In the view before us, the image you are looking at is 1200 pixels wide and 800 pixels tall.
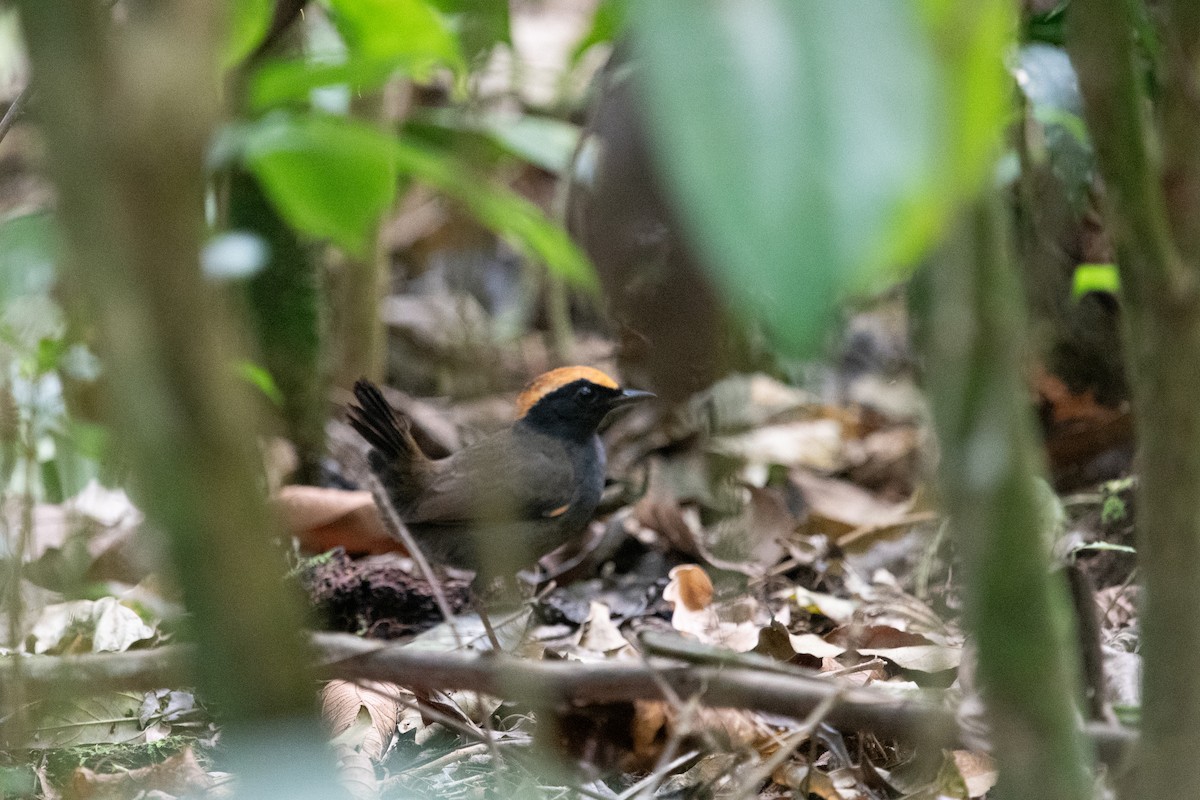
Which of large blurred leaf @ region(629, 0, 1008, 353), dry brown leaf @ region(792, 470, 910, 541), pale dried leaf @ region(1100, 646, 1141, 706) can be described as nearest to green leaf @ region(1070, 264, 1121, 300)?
dry brown leaf @ region(792, 470, 910, 541)

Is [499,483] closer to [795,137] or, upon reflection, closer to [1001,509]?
[1001,509]

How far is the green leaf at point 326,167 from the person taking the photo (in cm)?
332

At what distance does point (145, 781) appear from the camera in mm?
2438

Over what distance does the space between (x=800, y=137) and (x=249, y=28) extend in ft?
9.94

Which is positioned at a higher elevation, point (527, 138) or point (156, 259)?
point (156, 259)

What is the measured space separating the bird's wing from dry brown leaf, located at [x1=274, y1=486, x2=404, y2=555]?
5.8 inches

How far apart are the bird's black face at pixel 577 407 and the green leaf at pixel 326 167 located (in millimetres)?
1162

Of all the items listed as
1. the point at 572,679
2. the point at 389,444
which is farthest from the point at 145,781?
the point at 389,444

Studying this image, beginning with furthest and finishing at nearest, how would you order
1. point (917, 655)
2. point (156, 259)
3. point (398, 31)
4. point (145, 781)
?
point (398, 31) < point (917, 655) < point (145, 781) < point (156, 259)

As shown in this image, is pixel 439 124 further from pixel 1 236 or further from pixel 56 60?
pixel 56 60

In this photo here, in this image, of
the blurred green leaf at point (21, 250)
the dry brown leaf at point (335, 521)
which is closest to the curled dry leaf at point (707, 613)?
the dry brown leaf at point (335, 521)

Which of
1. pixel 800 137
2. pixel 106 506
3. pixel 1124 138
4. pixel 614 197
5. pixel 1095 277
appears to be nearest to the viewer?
pixel 800 137

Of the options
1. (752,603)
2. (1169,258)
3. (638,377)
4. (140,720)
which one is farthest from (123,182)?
(638,377)

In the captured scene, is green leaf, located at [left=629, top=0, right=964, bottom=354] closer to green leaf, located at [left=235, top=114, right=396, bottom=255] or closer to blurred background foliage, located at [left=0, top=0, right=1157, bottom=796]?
blurred background foliage, located at [left=0, top=0, right=1157, bottom=796]
